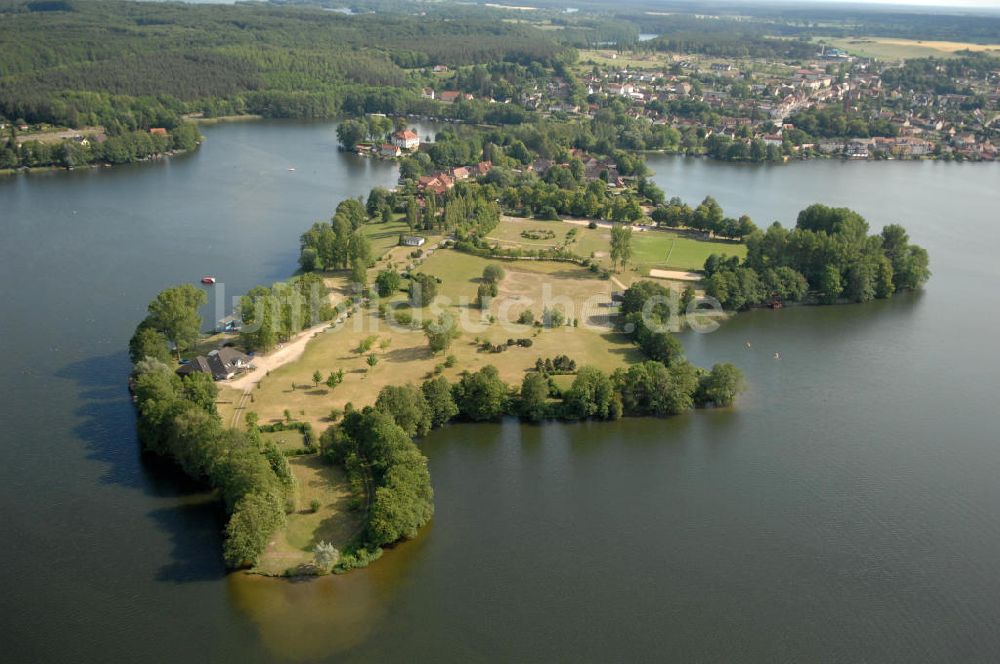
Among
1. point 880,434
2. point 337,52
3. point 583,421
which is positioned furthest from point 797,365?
point 337,52

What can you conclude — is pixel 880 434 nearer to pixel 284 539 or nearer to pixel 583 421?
pixel 583 421

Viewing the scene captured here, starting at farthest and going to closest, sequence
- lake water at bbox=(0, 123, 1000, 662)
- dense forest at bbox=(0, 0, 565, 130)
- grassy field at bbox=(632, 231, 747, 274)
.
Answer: dense forest at bbox=(0, 0, 565, 130) → grassy field at bbox=(632, 231, 747, 274) → lake water at bbox=(0, 123, 1000, 662)

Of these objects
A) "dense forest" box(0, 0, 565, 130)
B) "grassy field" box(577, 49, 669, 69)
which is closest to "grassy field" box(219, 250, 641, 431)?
"dense forest" box(0, 0, 565, 130)

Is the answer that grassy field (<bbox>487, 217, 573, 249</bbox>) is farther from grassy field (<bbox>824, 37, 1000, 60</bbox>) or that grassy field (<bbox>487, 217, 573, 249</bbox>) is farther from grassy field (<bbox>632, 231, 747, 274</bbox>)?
grassy field (<bbox>824, 37, 1000, 60</bbox>)

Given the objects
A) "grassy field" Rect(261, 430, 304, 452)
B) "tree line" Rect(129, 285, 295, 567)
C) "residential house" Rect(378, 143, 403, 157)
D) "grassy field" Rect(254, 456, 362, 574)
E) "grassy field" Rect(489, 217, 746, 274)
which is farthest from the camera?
"residential house" Rect(378, 143, 403, 157)

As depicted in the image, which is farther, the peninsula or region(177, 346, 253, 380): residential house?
region(177, 346, 253, 380): residential house

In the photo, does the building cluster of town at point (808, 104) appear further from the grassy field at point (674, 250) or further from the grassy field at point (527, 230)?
the grassy field at point (527, 230)

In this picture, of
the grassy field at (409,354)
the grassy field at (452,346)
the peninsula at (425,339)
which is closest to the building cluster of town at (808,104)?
the peninsula at (425,339)
